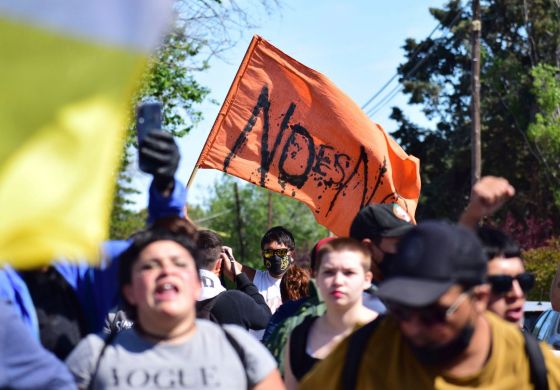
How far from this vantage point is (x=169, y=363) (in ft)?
13.1

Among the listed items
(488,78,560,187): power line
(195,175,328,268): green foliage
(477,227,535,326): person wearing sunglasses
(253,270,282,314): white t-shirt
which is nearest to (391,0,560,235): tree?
(488,78,560,187): power line

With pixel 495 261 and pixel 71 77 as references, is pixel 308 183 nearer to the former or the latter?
pixel 495 261

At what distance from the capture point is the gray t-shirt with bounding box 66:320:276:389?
3963mm

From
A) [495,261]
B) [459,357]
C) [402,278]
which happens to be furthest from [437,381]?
[495,261]

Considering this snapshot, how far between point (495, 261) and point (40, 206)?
2254 millimetres

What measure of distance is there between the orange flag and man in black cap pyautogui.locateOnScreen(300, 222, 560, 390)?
4.07m

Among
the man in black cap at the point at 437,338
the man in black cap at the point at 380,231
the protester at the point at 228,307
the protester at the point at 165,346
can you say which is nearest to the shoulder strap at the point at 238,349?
the protester at the point at 165,346

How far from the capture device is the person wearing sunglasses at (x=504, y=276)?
4.39 m

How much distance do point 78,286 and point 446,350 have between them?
Result: 64.8 inches

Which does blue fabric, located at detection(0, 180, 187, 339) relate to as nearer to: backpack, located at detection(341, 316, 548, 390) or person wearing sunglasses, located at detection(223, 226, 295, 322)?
backpack, located at detection(341, 316, 548, 390)

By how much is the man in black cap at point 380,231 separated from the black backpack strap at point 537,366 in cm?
135

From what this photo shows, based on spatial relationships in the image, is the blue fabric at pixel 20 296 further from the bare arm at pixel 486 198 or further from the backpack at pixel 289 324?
the bare arm at pixel 486 198

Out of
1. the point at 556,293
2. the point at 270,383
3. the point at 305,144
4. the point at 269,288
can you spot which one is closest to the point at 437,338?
the point at 270,383

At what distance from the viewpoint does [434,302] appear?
11.1 ft
